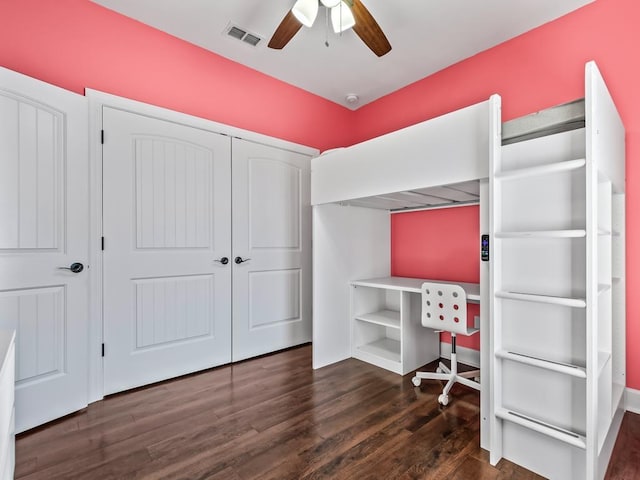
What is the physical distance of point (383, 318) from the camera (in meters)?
3.10

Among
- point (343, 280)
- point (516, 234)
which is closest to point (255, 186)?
point (343, 280)

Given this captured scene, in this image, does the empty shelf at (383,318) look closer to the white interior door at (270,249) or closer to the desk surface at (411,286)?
the desk surface at (411,286)

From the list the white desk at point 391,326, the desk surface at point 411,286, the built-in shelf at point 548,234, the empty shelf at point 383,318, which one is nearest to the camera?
the built-in shelf at point 548,234

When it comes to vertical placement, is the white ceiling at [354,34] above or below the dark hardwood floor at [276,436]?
above

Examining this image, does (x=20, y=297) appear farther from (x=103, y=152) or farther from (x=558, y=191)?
(x=558, y=191)

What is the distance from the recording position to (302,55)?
306 cm

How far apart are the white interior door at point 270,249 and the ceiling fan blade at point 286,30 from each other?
1048 millimetres

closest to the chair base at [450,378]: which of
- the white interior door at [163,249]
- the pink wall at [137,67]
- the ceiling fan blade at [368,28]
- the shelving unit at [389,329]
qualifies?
the shelving unit at [389,329]

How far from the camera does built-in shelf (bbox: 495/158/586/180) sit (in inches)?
56.1

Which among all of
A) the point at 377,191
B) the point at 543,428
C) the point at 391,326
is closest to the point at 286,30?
the point at 377,191

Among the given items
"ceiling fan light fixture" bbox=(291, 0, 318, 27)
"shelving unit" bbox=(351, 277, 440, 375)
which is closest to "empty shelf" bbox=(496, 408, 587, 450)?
"shelving unit" bbox=(351, 277, 440, 375)

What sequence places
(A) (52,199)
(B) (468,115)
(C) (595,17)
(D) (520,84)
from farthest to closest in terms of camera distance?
(D) (520,84), (C) (595,17), (A) (52,199), (B) (468,115)

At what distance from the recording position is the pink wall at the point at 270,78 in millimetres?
2195

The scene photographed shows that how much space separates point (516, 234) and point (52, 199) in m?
2.76
